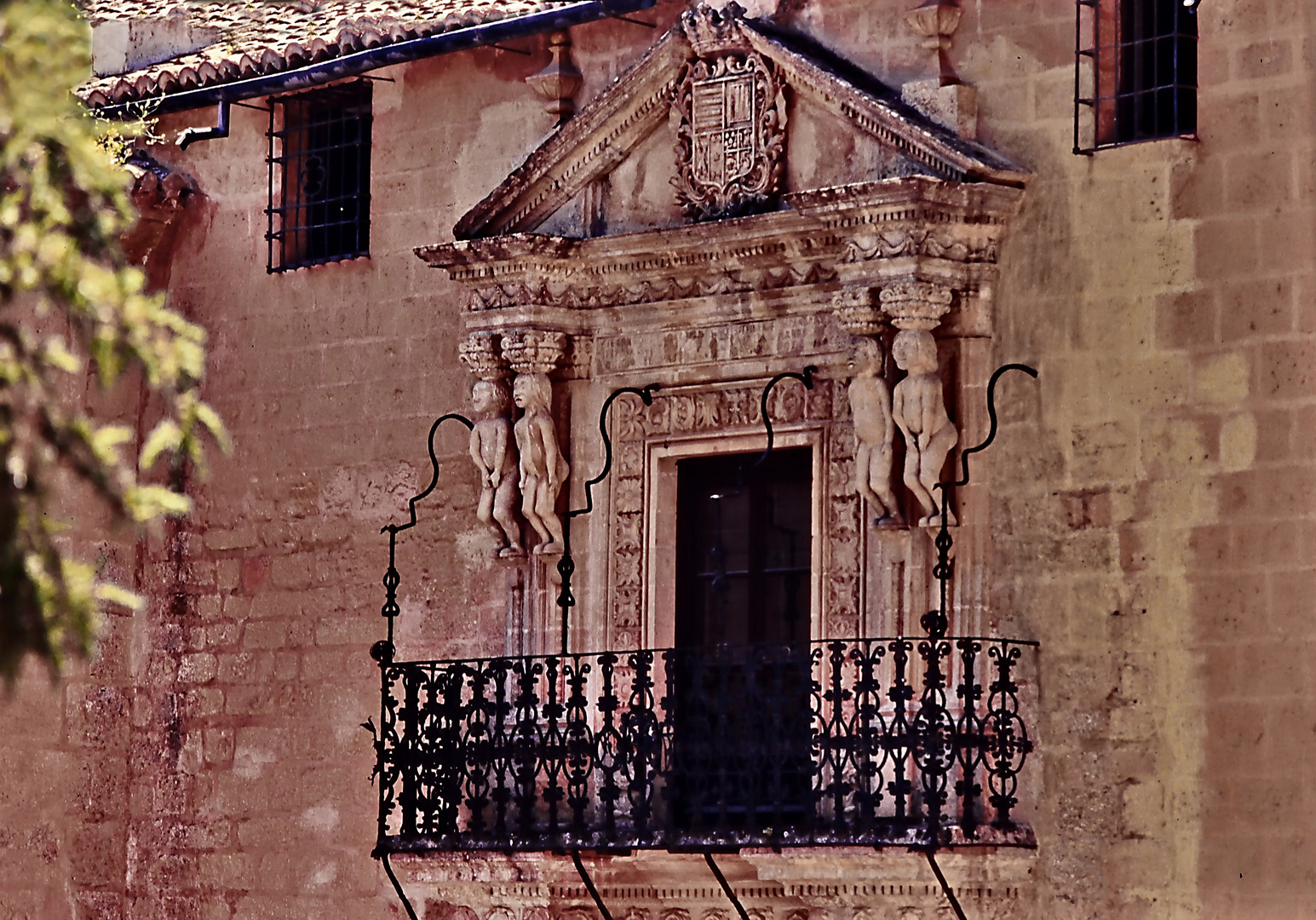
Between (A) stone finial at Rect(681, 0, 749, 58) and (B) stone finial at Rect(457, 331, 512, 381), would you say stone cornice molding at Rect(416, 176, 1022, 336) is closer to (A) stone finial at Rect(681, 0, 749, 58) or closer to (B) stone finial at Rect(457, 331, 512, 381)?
(B) stone finial at Rect(457, 331, 512, 381)

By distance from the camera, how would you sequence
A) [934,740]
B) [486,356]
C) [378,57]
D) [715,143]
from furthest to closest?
[378,57] < [486,356] < [715,143] < [934,740]

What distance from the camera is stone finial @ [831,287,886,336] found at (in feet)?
47.7

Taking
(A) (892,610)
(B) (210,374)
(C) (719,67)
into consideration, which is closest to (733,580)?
(A) (892,610)

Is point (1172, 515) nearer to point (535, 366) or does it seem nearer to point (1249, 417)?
point (1249, 417)

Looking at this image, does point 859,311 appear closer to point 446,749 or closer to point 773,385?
point 773,385

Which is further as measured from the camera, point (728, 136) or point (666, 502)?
point (666, 502)

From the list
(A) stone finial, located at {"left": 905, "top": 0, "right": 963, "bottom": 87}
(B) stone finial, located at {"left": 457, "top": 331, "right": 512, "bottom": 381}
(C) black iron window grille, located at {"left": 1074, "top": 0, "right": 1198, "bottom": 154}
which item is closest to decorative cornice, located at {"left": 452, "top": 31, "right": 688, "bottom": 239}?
(B) stone finial, located at {"left": 457, "top": 331, "right": 512, "bottom": 381}

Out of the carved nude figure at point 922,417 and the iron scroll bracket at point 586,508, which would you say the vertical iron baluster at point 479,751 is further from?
the carved nude figure at point 922,417

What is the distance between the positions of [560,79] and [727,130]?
1.09m

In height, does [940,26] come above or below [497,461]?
above

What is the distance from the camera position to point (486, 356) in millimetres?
15781

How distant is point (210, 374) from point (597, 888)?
12.0 feet

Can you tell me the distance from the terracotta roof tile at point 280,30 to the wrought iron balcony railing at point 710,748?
9.80 feet

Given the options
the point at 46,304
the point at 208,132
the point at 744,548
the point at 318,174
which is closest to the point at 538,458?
the point at 744,548
